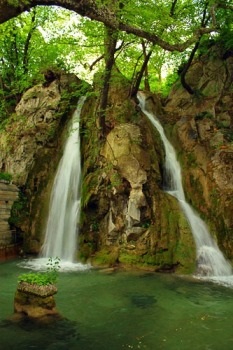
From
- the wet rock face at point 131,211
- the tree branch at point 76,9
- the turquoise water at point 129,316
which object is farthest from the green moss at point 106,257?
the tree branch at point 76,9

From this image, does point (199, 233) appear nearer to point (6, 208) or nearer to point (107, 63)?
point (107, 63)

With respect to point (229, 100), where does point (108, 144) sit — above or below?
below

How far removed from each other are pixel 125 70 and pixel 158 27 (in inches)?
421

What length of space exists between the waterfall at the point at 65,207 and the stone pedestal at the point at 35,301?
620cm

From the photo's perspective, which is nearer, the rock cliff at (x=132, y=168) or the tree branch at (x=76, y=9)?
the tree branch at (x=76, y=9)

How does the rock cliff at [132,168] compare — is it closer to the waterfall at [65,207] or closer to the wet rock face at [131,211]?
the wet rock face at [131,211]

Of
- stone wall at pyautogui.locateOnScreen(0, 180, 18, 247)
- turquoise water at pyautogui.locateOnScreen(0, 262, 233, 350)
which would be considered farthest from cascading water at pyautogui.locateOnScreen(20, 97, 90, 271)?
turquoise water at pyautogui.locateOnScreen(0, 262, 233, 350)

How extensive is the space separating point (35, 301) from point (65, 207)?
26.9 ft

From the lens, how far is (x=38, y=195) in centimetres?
A: 1644

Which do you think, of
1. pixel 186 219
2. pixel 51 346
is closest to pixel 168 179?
pixel 186 219

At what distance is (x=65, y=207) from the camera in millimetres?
15258

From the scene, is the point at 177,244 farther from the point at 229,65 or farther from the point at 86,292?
the point at 229,65

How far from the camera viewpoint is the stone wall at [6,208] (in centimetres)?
1520

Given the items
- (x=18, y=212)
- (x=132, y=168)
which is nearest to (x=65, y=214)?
(x=18, y=212)
